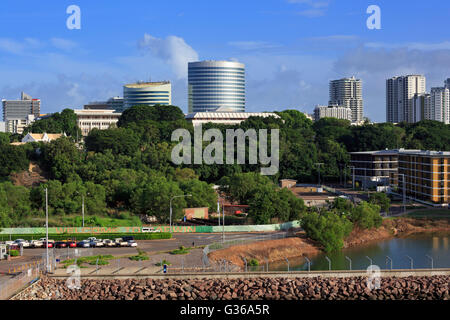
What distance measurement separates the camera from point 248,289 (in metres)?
31.2

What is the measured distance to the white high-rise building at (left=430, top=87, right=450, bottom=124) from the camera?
178m

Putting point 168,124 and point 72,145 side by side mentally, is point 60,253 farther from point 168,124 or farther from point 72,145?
point 168,124

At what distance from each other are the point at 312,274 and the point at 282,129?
59064 millimetres

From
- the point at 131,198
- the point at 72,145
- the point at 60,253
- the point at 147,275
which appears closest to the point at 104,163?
the point at 72,145

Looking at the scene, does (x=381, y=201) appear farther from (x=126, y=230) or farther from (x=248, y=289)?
(x=248, y=289)

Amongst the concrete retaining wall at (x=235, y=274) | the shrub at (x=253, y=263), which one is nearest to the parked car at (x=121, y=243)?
the concrete retaining wall at (x=235, y=274)

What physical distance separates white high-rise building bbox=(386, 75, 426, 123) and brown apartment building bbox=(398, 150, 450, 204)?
125m

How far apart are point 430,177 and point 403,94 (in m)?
134

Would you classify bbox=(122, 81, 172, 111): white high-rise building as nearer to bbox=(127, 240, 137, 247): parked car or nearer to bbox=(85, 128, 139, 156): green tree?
bbox=(85, 128, 139, 156): green tree

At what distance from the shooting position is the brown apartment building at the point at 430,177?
59.7m

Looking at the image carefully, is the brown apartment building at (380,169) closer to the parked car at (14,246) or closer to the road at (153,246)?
the road at (153,246)

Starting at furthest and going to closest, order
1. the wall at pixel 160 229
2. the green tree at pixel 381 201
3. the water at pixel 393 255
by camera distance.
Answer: the green tree at pixel 381 201, the wall at pixel 160 229, the water at pixel 393 255

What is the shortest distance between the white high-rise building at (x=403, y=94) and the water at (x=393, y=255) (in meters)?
141

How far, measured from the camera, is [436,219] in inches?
2168
